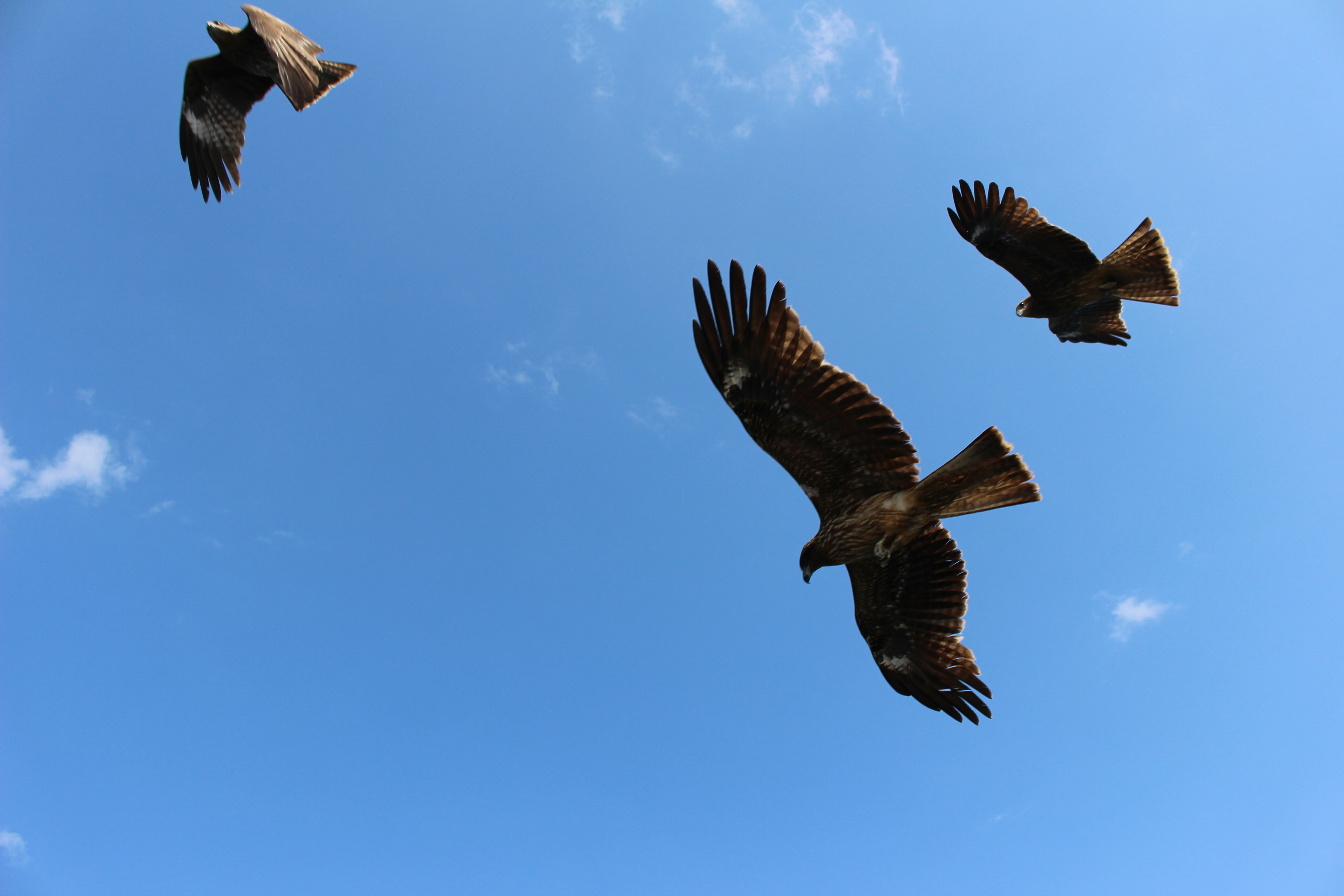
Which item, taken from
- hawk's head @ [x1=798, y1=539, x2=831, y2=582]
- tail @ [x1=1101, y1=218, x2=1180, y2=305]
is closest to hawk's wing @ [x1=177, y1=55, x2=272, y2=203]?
hawk's head @ [x1=798, y1=539, x2=831, y2=582]

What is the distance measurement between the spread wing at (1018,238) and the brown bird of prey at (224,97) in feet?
25.0

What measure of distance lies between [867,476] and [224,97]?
9.61m

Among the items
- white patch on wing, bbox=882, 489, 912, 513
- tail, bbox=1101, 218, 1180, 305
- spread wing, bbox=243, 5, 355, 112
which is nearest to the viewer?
white patch on wing, bbox=882, 489, 912, 513

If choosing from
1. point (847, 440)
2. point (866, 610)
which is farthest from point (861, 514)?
point (866, 610)

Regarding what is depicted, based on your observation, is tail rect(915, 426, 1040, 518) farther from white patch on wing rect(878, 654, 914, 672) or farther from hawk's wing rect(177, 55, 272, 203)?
hawk's wing rect(177, 55, 272, 203)

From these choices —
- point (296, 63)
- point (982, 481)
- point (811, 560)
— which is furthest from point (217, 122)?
point (982, 481)

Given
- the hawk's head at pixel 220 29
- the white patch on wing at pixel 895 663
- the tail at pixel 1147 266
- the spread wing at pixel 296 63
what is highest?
the hawk's head at pixel 220 29

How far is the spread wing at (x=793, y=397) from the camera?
460cm

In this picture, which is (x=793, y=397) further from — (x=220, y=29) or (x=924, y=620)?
(x=220, y=29)

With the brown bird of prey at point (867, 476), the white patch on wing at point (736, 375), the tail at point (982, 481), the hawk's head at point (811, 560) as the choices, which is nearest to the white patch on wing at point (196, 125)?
the brown bird of prey at point (867, 476)

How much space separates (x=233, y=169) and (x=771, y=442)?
27.5 ft

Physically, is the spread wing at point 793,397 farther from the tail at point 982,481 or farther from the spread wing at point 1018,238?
the spread wing at point 1018,238

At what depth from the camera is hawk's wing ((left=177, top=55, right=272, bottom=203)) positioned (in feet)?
28.0

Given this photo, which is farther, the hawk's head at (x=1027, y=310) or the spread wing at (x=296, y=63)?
the hawk's head at (x=1027, y=310)
